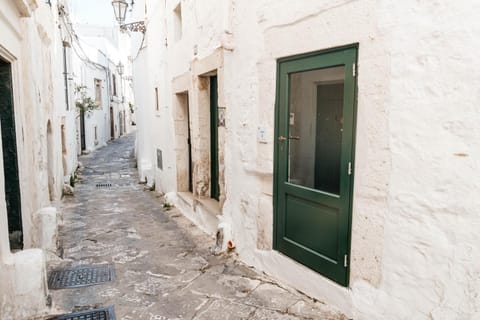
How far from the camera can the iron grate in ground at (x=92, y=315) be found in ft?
10.8

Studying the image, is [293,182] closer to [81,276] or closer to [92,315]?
[92,315]

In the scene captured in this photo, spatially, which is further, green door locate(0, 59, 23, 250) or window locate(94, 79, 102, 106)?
window locate(94, 79, 102, 106)

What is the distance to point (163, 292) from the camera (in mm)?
3803

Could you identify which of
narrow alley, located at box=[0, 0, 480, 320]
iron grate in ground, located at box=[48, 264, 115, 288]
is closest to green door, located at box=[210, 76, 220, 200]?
narrow alley, located at box=[0, 0, 480, 320]

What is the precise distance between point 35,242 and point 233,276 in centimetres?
228

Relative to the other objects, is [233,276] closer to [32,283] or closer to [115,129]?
[32,283]

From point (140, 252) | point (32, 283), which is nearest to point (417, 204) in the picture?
point (32, 283)

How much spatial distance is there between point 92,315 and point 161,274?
1.02m

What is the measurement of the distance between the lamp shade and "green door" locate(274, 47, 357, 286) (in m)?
7.61

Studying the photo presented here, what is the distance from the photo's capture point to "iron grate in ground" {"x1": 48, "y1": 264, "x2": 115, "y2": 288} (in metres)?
4.00

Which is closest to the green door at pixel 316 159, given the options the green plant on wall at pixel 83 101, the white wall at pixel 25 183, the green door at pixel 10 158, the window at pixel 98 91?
the white wall at pixel 25 183

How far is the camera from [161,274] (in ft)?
14.0

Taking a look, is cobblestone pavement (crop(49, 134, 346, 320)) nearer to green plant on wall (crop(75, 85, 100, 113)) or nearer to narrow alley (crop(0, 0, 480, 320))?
narrow alley (crop(0, 0, 480, 320))

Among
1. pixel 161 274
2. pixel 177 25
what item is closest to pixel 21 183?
pixel 161 274
